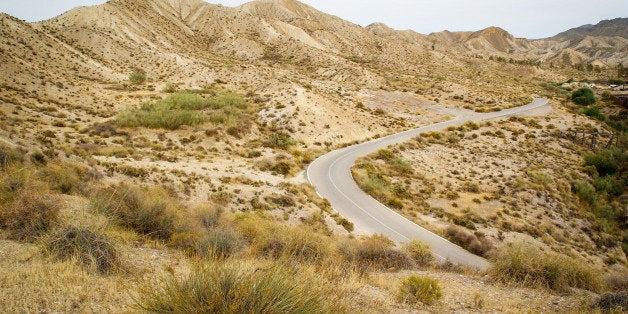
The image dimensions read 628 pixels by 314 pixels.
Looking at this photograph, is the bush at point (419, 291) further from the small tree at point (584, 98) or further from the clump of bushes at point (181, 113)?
the small tree at point (584, 98)

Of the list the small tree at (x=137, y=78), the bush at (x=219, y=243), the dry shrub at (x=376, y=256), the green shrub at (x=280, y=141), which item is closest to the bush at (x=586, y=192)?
the green shrub at (x=280, y=141)

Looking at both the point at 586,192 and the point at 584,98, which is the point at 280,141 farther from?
the point at 584,98

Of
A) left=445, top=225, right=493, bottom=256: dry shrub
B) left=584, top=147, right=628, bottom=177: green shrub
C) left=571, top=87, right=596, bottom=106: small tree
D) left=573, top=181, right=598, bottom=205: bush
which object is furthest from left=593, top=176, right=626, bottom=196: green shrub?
left=571, top=87, right=596, bottom=106: small tree

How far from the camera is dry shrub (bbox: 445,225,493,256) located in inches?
713

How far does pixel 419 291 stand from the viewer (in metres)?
7.60

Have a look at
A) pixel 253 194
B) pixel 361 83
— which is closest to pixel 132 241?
pixel 253 194

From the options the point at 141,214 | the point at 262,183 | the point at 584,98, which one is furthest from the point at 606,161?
the point at 141,214

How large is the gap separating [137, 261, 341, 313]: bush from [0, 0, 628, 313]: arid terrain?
3cm

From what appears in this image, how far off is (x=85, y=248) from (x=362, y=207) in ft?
59.0

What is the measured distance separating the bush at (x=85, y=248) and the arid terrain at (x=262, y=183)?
45mm

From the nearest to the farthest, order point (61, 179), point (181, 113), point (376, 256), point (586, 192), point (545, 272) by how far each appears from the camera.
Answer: point (545, 272), point (376, 256), point (61, 179), point (586, 192), point (181, 113)

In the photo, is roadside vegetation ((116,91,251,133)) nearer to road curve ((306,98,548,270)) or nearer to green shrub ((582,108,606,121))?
road curve ((306,98,548,270))

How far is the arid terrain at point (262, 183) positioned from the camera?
5.99 m

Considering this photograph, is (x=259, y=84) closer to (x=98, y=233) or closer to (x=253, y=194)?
(x=253, y=194)
